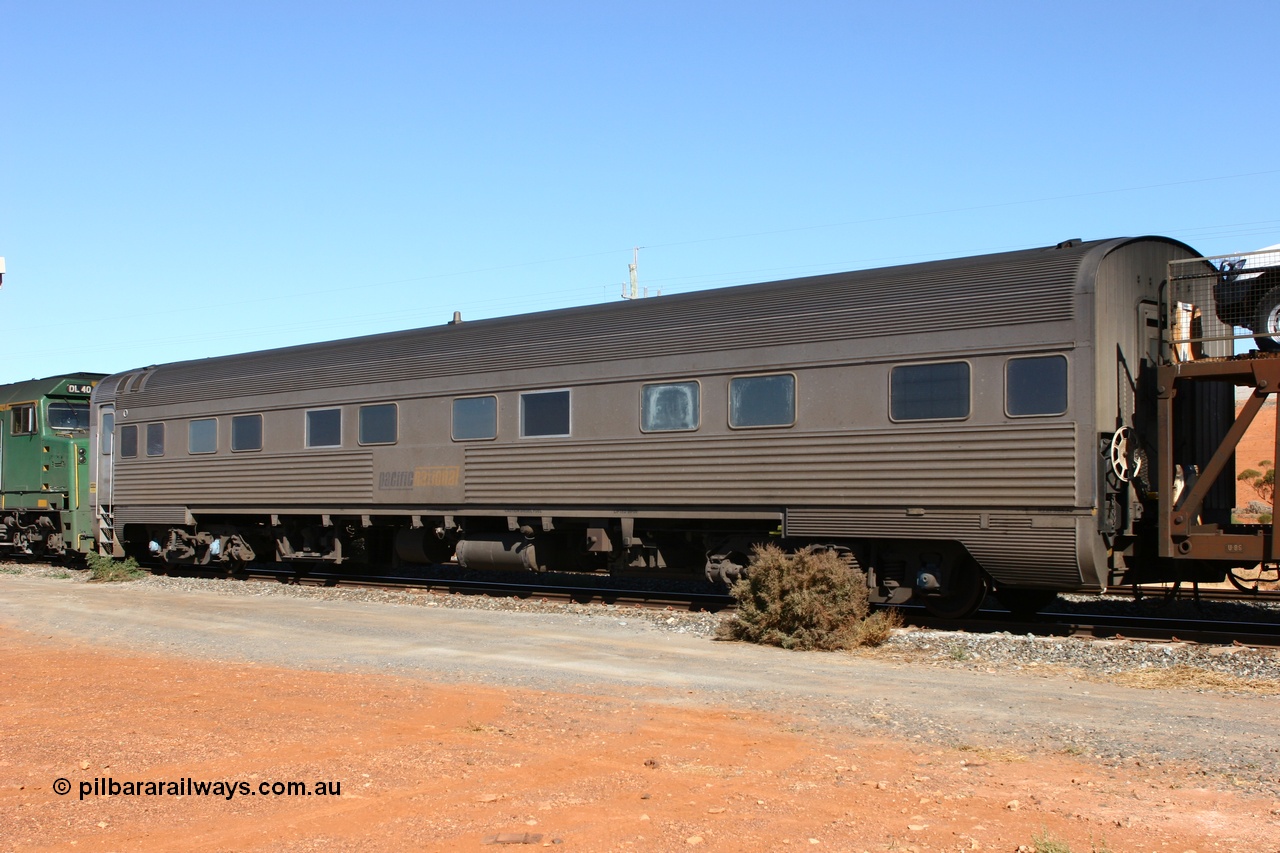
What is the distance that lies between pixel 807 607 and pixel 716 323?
13.1 feet

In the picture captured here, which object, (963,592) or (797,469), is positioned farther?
(797,469)

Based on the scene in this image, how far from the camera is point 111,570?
66.8 ft

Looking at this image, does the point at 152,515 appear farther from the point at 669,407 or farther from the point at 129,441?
the point at 669,407

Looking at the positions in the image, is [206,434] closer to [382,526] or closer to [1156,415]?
[382,526]

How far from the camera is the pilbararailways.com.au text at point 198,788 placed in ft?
19.2

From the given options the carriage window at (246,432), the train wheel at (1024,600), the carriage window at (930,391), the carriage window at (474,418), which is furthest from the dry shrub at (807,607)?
the carriage window at (246,432)

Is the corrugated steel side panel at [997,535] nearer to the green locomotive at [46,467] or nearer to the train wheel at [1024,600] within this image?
the train wheel at [1024,600]

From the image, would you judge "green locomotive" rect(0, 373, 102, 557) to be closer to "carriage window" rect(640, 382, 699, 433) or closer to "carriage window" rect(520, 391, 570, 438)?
"carriage window" rect(520, 391, 570, 438)

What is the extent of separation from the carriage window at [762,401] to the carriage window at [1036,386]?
2472 mm

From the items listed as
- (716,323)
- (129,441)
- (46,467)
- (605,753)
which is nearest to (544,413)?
(716,323)

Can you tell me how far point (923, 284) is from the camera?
1228cm

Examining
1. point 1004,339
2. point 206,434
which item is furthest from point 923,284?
point 206,434

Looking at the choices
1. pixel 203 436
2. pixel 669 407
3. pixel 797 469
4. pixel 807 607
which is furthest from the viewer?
pixel 203 436

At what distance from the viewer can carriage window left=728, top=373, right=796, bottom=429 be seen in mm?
13094
